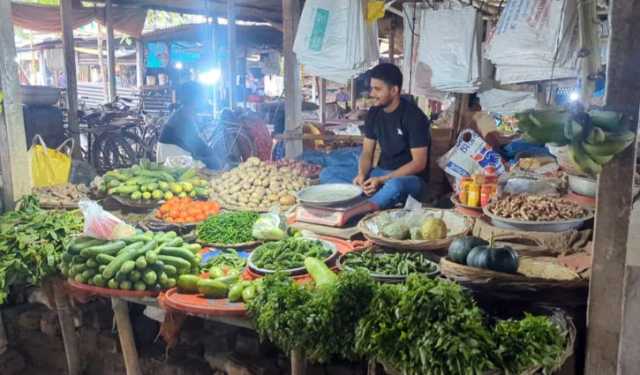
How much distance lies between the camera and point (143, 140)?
32.7ft

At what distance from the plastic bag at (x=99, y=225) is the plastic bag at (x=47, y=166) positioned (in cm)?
239

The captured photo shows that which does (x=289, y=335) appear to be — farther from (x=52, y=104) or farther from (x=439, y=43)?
(x=52, y=104)

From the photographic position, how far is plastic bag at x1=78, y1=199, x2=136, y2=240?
3.36 metres

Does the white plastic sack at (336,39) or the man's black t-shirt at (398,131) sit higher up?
the white plastic sack at (336,39)

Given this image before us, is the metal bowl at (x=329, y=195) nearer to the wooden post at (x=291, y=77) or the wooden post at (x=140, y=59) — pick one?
the wooden post at (x=291, y=77)

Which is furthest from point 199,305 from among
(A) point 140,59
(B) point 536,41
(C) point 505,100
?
(A) point 140,59

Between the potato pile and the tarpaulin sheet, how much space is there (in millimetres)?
6919

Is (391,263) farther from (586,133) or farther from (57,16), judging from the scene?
(57,16)

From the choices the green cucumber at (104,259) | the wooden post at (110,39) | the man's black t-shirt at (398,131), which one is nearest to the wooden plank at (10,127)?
the green cucumber at (104,259)

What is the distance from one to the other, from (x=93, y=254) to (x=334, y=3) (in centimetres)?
328

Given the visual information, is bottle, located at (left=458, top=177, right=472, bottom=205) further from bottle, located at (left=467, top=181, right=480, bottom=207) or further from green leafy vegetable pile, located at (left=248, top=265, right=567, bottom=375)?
green leafy vegetable pile, located at (left=248, top=265, right=567, bottom=375)

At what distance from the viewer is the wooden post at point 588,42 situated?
4.13 meters

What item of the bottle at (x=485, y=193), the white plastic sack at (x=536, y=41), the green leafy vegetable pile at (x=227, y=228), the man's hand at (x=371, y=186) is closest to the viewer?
the green leafy vegetable pile at (x=227, y=228)

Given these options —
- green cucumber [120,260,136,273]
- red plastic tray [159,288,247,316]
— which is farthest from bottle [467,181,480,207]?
→ green cucumber [120,260,136,273]
